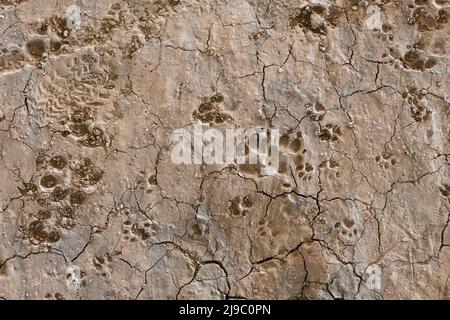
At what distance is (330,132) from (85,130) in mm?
1270

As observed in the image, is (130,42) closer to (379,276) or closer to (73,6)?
(73,6)

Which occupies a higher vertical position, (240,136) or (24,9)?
(24,9)

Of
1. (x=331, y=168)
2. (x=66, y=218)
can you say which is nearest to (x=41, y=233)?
(x=66, y=218)

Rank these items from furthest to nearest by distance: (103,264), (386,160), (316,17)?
(316,17) < (386,160) < (103,264)

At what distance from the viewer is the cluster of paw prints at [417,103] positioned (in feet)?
9.36

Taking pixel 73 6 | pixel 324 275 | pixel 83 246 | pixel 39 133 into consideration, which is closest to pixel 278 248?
pixel 324 275

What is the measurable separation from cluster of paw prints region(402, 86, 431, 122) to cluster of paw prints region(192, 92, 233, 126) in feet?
3.10

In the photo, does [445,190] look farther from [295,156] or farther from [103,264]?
[103,264]

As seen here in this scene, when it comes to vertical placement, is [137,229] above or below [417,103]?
below

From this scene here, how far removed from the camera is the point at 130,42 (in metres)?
2.88

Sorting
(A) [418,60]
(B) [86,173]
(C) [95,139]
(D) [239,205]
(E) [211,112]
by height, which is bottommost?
(D) [239,205]

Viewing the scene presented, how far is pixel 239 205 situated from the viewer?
9.09 ft

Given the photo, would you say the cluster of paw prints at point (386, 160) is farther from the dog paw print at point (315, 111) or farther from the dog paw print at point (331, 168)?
the dog paw print at point (315, 111)
